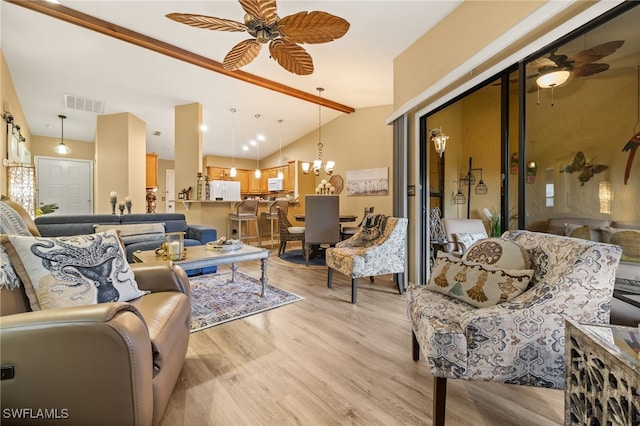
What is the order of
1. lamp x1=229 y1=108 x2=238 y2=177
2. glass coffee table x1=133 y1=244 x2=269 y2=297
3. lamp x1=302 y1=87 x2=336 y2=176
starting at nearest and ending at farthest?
glass coffee table x1=133 y1=244 x2=269 y2=297
lamp x1=302 y1=87 x2=336 y2=176
lamp x1=229 y1=108 x2=238 y2=177

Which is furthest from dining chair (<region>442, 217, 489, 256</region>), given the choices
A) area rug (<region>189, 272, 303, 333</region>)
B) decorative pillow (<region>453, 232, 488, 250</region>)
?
area rug (<region>189, 272, 303, 333</region>)

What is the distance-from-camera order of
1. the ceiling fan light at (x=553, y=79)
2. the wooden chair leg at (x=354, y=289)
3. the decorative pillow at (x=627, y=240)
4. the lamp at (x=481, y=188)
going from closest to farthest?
1. the decorative pillow at (x=627, y=240)
2. the ceiling fan light at (x=553, y=79)
3. the lamp at (x=481, y=188)
4. the wooden chair leg at (x=354, y=289)

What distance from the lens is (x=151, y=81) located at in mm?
4289

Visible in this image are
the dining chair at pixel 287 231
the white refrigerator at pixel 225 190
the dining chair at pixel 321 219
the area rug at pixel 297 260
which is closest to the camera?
the dining chair at pixel 321 219

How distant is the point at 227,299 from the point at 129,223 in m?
2.26

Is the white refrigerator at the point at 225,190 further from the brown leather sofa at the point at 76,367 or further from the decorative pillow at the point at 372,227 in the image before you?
the brown leather sofa at the point at 76,367

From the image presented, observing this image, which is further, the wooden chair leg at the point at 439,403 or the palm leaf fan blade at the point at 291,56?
the palm leaf fan blade at the point at 291,56

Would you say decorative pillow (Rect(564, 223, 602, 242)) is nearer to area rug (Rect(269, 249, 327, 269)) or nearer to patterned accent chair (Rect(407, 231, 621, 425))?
patterned accent chair (Rect(407, 231, 621, 425))

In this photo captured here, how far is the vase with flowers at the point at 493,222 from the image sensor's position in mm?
2430

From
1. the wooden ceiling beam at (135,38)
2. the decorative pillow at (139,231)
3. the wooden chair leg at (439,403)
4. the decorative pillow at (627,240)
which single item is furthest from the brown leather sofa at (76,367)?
the wooden ceiling beam at (135,38)

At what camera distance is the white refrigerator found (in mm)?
6332

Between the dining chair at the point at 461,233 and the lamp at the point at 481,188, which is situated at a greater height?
the lamp at the point at 481,188

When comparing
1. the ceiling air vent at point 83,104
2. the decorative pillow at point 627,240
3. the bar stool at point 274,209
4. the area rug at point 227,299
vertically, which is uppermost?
the ceiling air vent at point 83,104

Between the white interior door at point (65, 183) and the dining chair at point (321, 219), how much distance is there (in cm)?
611
